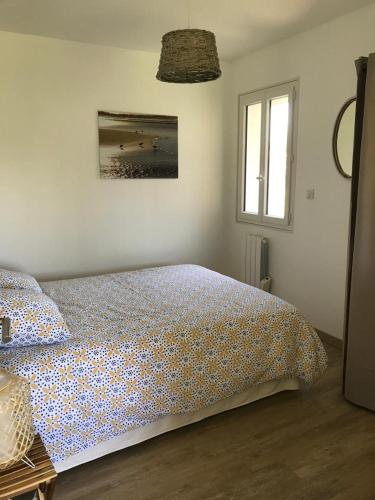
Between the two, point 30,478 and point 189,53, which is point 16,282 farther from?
point 189,53

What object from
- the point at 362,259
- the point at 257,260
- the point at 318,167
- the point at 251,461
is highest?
the point at 318,167

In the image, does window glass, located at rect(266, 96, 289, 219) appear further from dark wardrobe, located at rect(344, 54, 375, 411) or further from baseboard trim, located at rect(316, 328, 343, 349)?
dark wardrobe, located at rect(344, 54, 375, 411)

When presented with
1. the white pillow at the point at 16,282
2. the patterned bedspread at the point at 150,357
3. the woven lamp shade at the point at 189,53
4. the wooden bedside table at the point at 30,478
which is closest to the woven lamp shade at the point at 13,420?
the wooden bedside table at the point at 30,478

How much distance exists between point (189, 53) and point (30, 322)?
61.8 inches

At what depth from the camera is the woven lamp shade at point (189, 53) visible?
6.91 ft

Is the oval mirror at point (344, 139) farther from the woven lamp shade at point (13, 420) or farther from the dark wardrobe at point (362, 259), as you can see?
the woven lamp shade at point (13, 420)

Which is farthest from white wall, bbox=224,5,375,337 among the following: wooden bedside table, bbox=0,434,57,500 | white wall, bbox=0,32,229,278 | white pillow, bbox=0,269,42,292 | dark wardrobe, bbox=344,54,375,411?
wooden bedside table, bbox=0,434,57,500

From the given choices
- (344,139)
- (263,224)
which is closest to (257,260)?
(263,224)

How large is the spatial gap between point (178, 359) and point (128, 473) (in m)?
0.59

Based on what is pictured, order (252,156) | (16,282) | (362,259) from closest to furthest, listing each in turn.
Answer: (362,259) < (16,282) < (252,156)

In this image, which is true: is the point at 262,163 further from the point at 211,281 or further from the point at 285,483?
the point at 285,483

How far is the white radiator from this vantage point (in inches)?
155

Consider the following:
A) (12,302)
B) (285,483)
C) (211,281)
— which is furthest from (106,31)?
(285,483)

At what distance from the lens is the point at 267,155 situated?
385 cm
